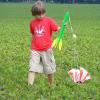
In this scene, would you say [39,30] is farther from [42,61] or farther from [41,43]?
[42,61]

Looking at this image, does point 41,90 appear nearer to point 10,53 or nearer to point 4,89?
point 4,89

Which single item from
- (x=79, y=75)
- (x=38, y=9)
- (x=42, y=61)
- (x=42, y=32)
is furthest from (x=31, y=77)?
(x=38, y=9)

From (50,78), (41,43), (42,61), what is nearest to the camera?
(41,43)

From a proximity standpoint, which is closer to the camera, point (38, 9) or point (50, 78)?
point (38, 9)

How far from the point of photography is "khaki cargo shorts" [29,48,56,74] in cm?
705

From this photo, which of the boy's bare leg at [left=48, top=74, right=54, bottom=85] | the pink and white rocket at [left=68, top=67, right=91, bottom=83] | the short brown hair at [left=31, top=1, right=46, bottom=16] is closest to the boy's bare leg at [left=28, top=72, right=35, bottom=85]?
the boy's bare leg at [left=48, top=74, right=54, bottom=85]

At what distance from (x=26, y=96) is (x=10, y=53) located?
520 centimetres

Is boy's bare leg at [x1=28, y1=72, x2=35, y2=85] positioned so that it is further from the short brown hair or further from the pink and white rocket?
the short brown hair

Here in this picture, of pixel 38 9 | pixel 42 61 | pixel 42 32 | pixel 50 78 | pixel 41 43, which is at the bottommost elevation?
pixel 50 78

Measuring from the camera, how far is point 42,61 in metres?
7.15

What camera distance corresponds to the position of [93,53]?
38.6 feet

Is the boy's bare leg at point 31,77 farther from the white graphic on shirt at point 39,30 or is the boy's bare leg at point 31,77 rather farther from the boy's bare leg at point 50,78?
the white graphic on shirt at point 39,30

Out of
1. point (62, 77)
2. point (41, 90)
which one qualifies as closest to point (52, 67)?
point (41, 90)

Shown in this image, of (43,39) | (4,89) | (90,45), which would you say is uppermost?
(43,39)
